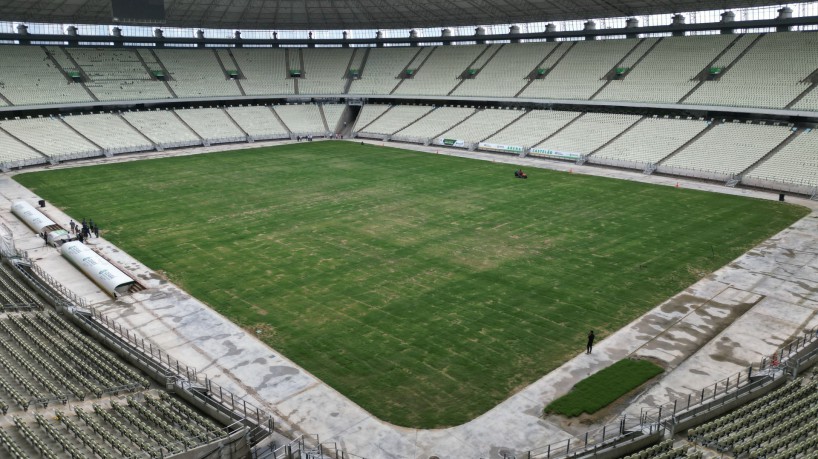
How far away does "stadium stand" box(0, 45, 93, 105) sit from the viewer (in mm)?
62812

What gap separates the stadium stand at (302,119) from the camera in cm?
7600

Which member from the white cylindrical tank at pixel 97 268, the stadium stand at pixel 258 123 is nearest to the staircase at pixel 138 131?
the stadium stand at pixel 258 123

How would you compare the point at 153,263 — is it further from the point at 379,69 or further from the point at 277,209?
the point at 379,69

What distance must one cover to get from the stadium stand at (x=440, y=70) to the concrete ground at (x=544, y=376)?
52258 millimetres

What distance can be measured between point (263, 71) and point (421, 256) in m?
62.3

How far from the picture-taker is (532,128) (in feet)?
211

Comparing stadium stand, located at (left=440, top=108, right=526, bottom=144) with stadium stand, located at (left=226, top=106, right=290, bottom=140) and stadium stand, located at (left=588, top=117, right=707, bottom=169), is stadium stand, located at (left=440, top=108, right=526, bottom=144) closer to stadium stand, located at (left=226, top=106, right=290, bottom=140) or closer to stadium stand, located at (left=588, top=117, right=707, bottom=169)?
stadium stand, located at (left=588, top=117, right=707, bottom=169)

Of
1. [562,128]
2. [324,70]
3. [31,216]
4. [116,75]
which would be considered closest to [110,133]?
[116,75]

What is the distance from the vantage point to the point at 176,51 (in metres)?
Answer: 80.4

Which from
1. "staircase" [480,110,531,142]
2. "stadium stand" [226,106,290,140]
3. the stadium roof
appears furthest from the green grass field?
the stadium roof

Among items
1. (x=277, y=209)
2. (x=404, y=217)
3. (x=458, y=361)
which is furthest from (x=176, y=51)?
(x=458, y=361)

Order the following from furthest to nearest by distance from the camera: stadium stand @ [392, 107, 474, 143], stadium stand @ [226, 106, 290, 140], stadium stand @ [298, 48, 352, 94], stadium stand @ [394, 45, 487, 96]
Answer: stadium stand @ [298, 48, 352, 94]
stadium stand @ [394, 45, 487, 96]
stadium stand @ [226, 106, 290, 140]
stadium stand @ [392, 107, 474, 143]

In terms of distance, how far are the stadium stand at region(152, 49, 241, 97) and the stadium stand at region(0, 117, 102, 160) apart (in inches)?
613

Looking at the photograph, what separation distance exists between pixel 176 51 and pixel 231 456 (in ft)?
253
